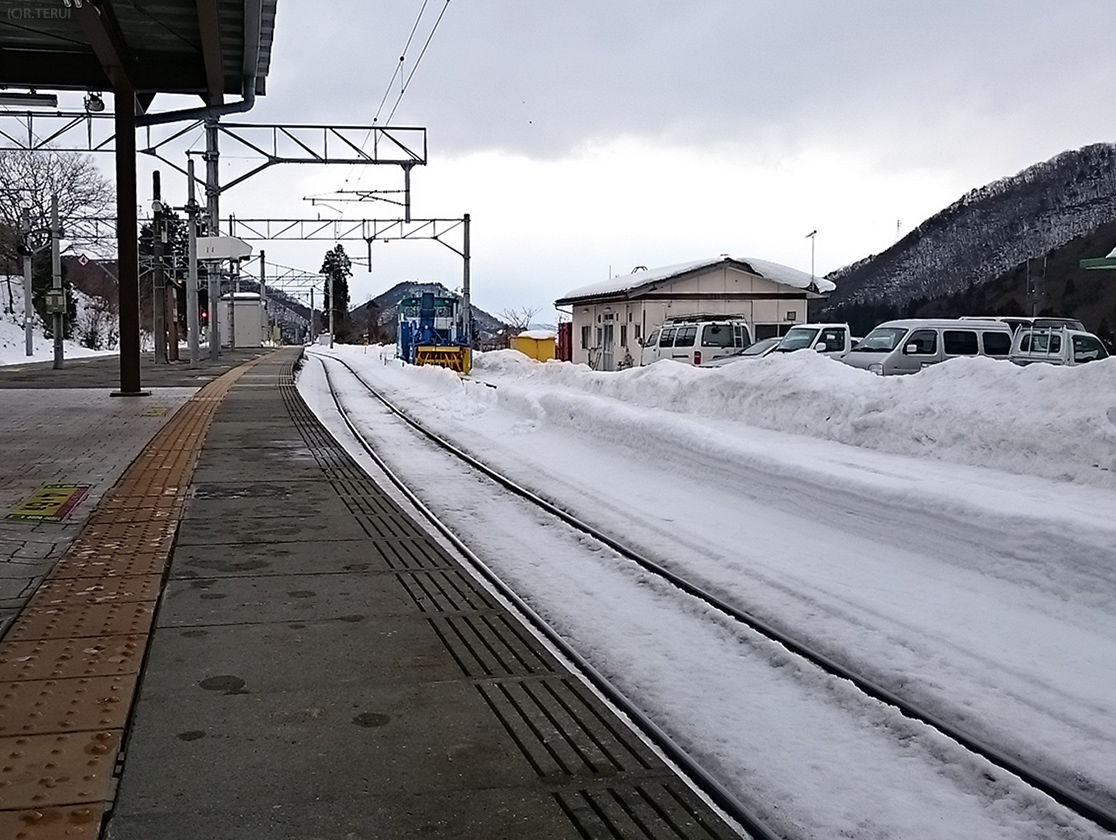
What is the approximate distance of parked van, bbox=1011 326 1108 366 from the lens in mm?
20438

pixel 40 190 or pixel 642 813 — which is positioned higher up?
pixel 40 190

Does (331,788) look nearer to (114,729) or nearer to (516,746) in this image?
(516,746)

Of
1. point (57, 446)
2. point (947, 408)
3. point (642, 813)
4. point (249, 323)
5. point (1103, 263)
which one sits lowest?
point (642, 813)

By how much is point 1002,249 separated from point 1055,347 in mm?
60951

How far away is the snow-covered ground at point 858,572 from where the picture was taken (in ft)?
13.5

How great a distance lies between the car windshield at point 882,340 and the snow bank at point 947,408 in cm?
508

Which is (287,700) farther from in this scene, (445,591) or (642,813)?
(445,591)

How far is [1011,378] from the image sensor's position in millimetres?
11508

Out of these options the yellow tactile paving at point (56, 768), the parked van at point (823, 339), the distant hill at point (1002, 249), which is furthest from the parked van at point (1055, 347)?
the distant hill at point (1002, 249)

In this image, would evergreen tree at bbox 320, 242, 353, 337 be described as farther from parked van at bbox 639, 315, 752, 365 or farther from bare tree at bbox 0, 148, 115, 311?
parked van at bbox 639, 315, 752, 365

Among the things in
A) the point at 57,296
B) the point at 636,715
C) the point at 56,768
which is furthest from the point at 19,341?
the point at 636,715

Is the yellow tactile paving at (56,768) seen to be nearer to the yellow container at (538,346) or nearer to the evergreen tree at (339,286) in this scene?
the yellow container at (538,346)

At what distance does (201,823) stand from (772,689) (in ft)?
8.72

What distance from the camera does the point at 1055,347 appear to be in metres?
21.1
